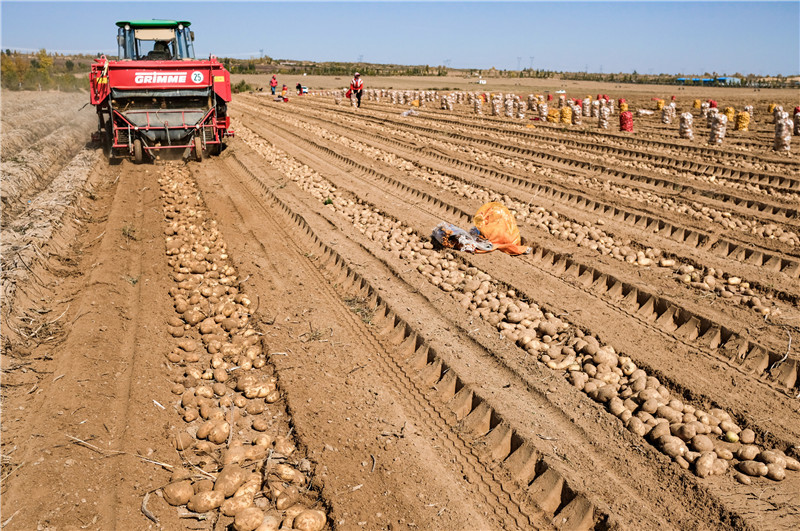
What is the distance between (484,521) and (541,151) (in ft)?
42.8

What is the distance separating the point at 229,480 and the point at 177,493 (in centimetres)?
30

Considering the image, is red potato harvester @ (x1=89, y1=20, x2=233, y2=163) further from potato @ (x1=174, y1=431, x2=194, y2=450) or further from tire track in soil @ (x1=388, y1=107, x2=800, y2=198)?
potato @ (x1=174, y1=431, x2=194, y2=450)

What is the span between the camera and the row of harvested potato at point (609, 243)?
6324 mm

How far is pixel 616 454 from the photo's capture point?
12.7 ft

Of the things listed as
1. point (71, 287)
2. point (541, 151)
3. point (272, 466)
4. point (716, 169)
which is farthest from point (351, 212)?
point (716, 169)

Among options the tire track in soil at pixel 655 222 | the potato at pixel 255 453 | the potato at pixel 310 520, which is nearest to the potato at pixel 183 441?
the potato at pixel 255 453

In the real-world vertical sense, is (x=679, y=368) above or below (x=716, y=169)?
below

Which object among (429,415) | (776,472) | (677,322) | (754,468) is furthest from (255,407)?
(677,322)

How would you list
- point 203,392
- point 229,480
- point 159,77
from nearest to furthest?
point 229,480 < point 203,392 < point 159,77

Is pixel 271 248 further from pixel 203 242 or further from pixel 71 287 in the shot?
pixel 71 287

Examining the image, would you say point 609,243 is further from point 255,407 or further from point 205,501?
point 205,501

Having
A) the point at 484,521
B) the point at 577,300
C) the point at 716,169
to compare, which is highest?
the point at 716,169

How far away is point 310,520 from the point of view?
319cm

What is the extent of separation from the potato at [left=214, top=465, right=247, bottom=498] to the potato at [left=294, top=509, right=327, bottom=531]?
47cm
